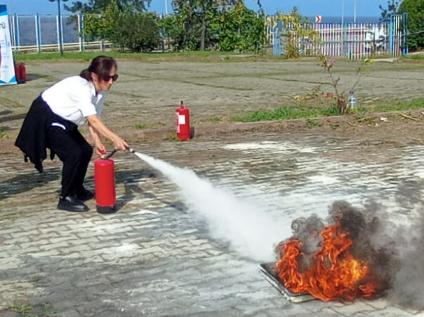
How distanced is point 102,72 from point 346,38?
30.0m

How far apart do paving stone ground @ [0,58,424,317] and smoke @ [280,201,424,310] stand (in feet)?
0.37

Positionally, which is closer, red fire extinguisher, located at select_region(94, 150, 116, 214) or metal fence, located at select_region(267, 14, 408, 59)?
red fire extinguisher, located at select_region(94, 150, 116, 214)

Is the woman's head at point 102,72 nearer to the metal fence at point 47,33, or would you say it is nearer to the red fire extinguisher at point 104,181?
the red fire extinguisher at point 104,181

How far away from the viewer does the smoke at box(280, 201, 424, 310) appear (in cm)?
465

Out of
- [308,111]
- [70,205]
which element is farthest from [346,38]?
[70,205]

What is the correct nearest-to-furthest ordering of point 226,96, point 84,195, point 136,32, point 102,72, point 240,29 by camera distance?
point 102,72 < point 84,195 < point 226,96 < point 136,32 < point 240,29

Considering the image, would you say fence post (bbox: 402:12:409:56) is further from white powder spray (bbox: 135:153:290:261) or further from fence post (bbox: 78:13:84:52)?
white powder spray (bbox: 135:153:290:261)

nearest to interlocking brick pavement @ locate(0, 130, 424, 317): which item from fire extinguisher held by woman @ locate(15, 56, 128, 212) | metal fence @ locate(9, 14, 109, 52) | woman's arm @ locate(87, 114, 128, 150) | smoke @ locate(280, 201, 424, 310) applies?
smoke @ locate(280, 201, 424, 310)

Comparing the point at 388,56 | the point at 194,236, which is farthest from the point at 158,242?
the point at 388,56

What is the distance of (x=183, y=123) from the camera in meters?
11.1

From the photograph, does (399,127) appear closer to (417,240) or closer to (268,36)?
(417,240)

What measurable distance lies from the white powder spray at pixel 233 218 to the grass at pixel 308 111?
5062mm

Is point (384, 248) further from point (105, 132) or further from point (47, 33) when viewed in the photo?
point (47, 33)

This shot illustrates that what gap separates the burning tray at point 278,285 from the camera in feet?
15.5
